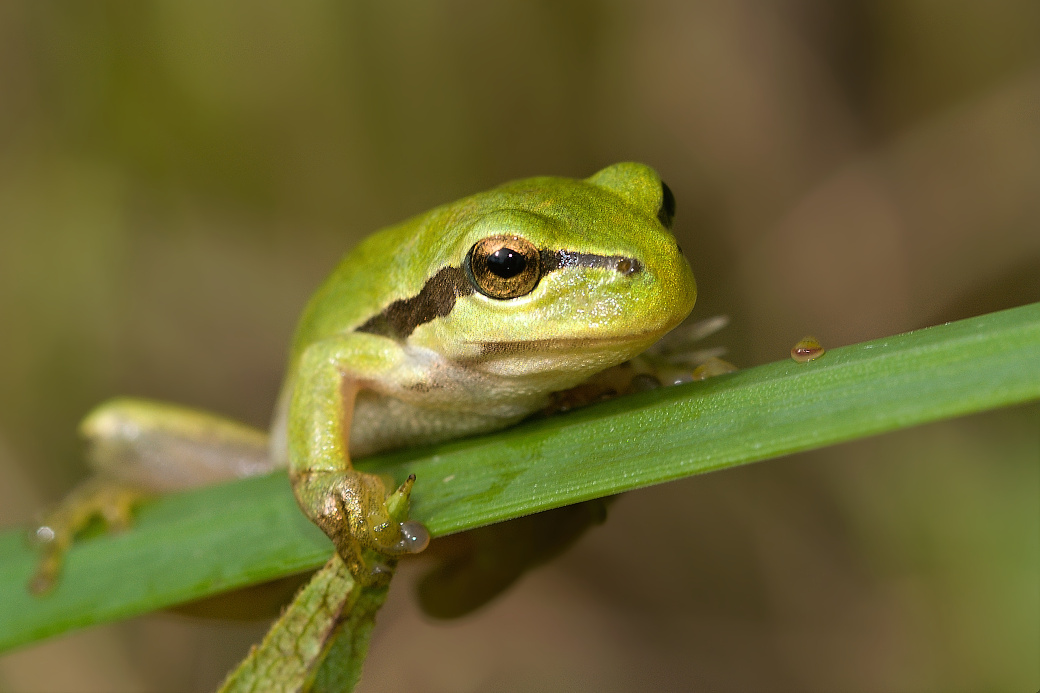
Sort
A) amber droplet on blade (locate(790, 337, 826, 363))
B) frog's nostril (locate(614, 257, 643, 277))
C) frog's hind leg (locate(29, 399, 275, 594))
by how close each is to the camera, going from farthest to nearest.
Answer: frog's hind leg (locate(29, 399, 275, 594)) → frog's nostril (locate(614, 257, 643, 277)) → amber droplet on blade (locate(790, 337, 826, 363))

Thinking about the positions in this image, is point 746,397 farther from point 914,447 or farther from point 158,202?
point 158,202

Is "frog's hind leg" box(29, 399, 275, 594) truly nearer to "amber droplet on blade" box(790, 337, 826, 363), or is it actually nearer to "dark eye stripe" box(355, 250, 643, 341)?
"dark eye stripe" box(355, 250, 643, 341)

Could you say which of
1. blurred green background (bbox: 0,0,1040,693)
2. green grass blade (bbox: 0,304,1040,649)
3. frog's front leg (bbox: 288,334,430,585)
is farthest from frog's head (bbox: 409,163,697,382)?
blurred green background (bbox: 0,0,1040,693)

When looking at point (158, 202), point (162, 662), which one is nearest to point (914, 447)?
point (162, 662)

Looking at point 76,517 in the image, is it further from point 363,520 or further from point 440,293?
point 440,293

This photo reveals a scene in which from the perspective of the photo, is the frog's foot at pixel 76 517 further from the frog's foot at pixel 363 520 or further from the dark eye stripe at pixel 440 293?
the dark eye stripe at pixel 440 293
